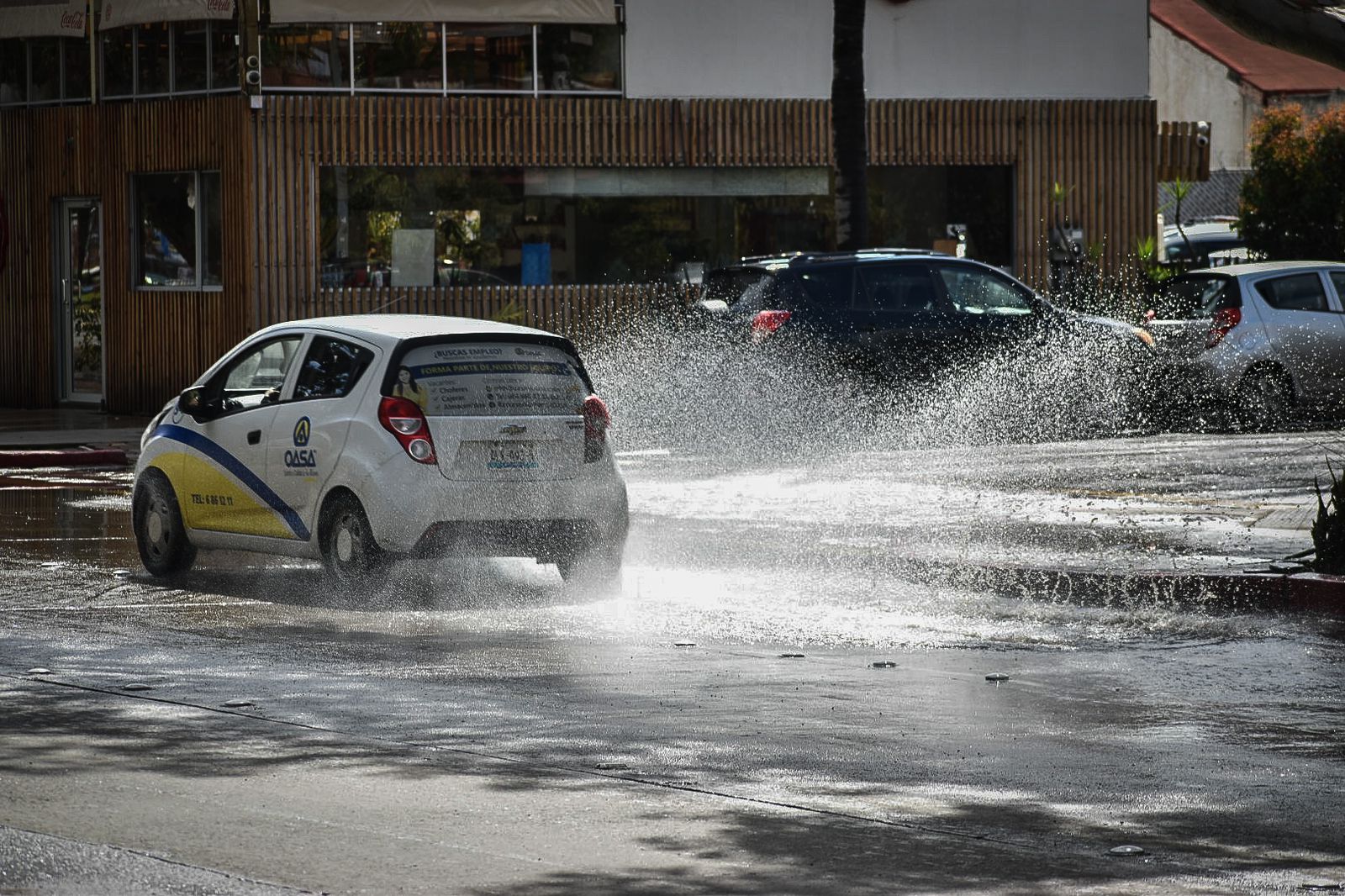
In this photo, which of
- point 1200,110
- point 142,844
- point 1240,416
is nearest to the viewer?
point 142,844

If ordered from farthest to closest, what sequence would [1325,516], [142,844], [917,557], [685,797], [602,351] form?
[602,351] < [917,557] < [1325,516] < [685,797] < [142,844]

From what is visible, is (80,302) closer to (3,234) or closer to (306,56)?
(3,234)

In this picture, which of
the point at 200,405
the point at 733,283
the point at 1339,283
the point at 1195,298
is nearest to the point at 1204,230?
the point at 1339,283

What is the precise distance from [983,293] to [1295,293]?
3811 mm

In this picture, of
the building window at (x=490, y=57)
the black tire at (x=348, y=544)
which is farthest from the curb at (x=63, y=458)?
the black tire at (x=348, y=544)

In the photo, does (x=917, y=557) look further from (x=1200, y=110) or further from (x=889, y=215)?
(x=1200, y=110)

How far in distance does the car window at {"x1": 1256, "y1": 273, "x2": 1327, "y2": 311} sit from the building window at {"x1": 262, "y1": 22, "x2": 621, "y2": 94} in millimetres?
8856

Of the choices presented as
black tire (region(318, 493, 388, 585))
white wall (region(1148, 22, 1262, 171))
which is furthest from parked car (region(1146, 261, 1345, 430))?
white wall (region(1148, 22, 1262, 171))

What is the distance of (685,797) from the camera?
7.30 m

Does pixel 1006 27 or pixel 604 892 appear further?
pixel 1006 27

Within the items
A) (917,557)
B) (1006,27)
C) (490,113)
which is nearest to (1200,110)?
(1006,27)

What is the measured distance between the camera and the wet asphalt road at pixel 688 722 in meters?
6.47

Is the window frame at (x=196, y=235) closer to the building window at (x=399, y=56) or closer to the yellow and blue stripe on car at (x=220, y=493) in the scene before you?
the building window at (x=399, y=56)

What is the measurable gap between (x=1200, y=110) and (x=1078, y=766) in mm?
49174
